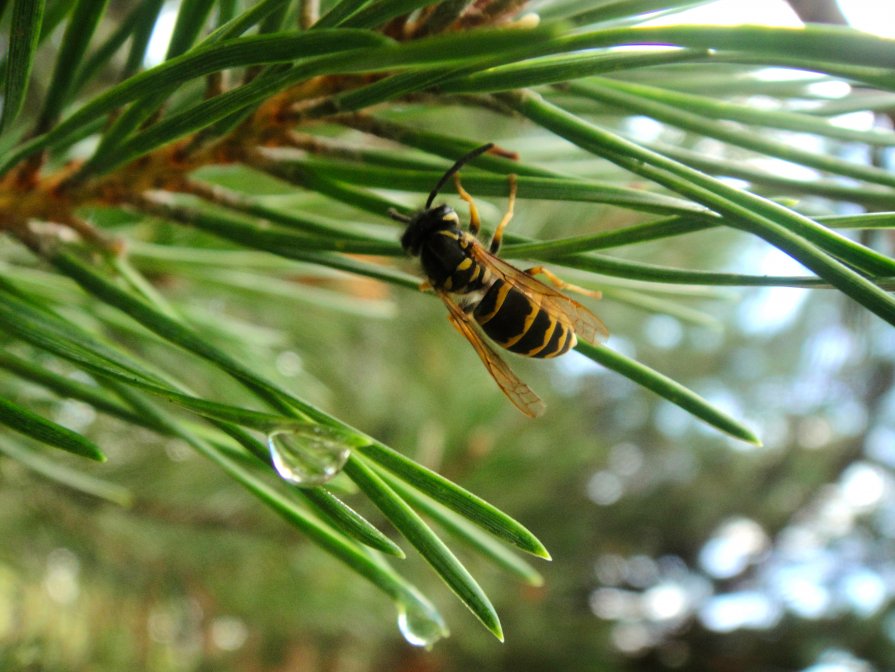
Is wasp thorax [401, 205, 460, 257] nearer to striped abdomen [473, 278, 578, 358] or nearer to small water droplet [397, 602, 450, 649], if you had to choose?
striped abdomen [473, 278, 578, 358]

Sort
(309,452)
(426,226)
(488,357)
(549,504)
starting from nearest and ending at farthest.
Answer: (309,452) < (426,226) < (488,357) < (549,504)

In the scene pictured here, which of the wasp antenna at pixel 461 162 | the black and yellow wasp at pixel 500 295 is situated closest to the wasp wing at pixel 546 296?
the black and yellow wasp at pixel 500 295

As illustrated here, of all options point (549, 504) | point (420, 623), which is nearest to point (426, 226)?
point (420, 623)

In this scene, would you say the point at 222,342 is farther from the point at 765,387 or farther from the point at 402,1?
the point at 765,387

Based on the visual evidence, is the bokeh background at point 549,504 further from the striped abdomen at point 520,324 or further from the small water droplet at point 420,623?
the small water droplet at point 420,623

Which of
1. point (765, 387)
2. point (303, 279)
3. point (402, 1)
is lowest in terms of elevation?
point (402, 1)

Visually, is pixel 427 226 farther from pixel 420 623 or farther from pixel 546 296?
pixel 420 623

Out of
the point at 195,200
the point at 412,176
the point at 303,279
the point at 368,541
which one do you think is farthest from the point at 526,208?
the point at 368,541
